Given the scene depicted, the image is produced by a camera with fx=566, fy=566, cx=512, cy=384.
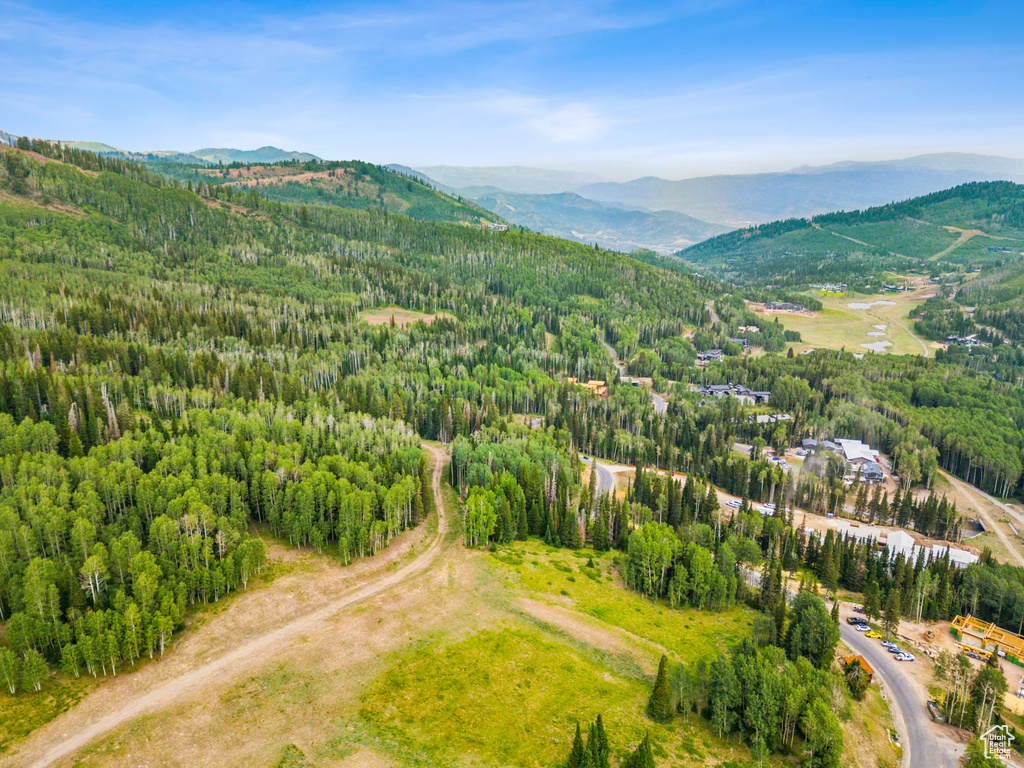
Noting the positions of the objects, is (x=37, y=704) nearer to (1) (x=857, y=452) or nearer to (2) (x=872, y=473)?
(2) (x=872, y=473)

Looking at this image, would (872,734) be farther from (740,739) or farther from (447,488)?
(447,488)

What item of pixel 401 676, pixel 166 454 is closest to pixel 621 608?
pixel 401 676

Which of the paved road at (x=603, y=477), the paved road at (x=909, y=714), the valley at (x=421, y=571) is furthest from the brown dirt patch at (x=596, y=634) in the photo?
the paved road at (x=603, y=477)

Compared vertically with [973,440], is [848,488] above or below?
below

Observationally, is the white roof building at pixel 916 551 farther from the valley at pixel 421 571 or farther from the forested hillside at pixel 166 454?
the forested hillside at pixel 166 454

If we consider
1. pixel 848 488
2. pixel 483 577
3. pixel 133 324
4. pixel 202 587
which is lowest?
pixel 848 488

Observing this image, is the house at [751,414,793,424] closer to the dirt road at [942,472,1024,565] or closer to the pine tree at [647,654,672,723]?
the dirt road at [942,472,1024,565]

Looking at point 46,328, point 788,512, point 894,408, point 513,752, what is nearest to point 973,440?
point 894,408
